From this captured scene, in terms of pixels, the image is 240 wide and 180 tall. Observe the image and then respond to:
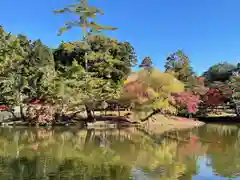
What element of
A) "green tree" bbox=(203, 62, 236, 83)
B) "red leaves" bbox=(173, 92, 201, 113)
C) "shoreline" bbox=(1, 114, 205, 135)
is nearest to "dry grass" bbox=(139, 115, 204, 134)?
"shoreline" bbox=(1, 114, 205, 135)

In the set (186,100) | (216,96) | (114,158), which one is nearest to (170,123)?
(186,100)

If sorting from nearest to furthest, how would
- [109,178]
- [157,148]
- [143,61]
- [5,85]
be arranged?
[109,178] → [157,148] → [5,85] → [143,61]

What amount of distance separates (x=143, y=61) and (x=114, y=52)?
21.0 m

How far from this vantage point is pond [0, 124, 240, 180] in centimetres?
977

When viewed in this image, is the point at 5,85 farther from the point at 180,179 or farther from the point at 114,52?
the point at 180,179

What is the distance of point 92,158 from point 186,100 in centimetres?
1744

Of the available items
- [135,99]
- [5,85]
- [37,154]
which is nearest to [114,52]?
[135,99]

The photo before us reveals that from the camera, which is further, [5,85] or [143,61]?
[143,61]

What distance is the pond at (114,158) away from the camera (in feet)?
32.0

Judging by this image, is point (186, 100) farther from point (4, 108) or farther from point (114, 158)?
point (114, 158)

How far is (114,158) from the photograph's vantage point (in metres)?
12.4

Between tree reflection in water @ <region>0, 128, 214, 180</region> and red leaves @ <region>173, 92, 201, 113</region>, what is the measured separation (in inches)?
365

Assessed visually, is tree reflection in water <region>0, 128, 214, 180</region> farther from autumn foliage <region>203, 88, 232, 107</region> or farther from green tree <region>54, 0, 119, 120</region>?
autumn foliage <region>203, 88, 232, 107</region>

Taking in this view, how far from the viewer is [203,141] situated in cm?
1822
